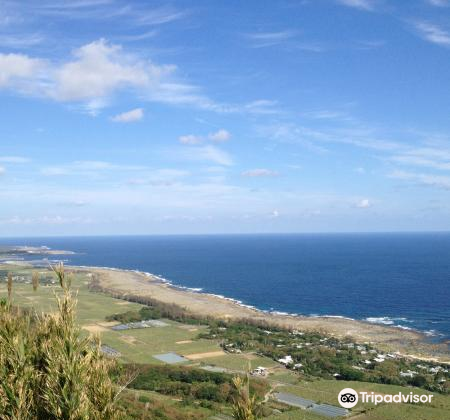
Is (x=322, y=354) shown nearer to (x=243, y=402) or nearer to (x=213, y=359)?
(x=213, y=359)

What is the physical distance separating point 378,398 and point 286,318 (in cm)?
3549

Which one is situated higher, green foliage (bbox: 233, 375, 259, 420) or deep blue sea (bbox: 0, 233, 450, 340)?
green foliage (bbox: 233, 375, 259, 420)

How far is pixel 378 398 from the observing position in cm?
3647

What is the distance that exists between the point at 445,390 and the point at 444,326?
29242 mm

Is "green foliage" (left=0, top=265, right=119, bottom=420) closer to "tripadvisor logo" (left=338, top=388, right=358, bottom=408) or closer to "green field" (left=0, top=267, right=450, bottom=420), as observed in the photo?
"green field" (left=0, top=267, right=450, bottom=420)

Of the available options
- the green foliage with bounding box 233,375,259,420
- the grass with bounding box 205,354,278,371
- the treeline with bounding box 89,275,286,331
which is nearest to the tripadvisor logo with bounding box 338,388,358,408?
the grass with bounding box 205,354,278,371

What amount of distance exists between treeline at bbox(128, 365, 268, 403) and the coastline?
23275mm

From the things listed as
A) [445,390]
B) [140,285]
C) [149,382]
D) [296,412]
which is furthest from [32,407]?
[140,285]

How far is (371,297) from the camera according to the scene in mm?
88188

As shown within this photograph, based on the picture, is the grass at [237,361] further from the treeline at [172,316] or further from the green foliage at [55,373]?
the green foliage at [55,373]

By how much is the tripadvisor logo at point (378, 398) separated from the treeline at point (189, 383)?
6.43 m

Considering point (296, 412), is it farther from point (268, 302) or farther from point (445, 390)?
point (268, 302)

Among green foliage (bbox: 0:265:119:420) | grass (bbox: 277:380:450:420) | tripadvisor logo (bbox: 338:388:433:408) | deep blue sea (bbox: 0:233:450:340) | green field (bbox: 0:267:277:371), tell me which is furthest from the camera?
deep blue sea (bbox: 0:233:450:340)

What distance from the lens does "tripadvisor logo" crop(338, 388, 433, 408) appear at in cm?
3488
